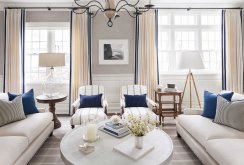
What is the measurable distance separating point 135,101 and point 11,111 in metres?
2.30

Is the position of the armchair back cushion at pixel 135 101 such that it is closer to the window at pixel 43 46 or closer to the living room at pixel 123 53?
the living room at pixel 123 53

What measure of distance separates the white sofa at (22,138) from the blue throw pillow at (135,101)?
1.61 m

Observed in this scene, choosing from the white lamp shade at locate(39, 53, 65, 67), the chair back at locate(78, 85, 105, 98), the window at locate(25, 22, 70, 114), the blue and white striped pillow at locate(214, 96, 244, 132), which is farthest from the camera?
the window at locate(25, 22, 70, 114)

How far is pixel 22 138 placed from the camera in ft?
8.18

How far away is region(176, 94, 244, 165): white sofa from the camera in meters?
2.00

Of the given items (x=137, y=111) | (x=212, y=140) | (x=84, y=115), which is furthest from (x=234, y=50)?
(x=84, y=115)

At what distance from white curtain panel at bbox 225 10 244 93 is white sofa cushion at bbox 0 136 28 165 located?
499cm

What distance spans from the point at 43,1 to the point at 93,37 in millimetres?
1506

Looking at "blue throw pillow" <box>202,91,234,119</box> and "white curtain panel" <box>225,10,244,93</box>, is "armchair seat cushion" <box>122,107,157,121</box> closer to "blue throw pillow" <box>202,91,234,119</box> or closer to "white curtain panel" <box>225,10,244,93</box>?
"blue throw pillow" <box>202,91,234,119</box>

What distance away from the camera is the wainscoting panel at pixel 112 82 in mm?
5301

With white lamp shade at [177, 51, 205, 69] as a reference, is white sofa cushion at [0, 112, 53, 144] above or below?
below

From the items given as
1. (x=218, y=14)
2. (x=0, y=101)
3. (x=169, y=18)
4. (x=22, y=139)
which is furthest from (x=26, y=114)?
(x=218, y=14)

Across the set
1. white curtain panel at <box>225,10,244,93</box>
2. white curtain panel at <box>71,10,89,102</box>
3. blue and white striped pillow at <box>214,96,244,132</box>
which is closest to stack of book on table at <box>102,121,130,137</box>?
blue and white striped pillow at <box>214,96,244,132</box>

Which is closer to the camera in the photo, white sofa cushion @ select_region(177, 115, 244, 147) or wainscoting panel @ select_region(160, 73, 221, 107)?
white sofa cushion @ select_region(177, 115, 244, 147)
